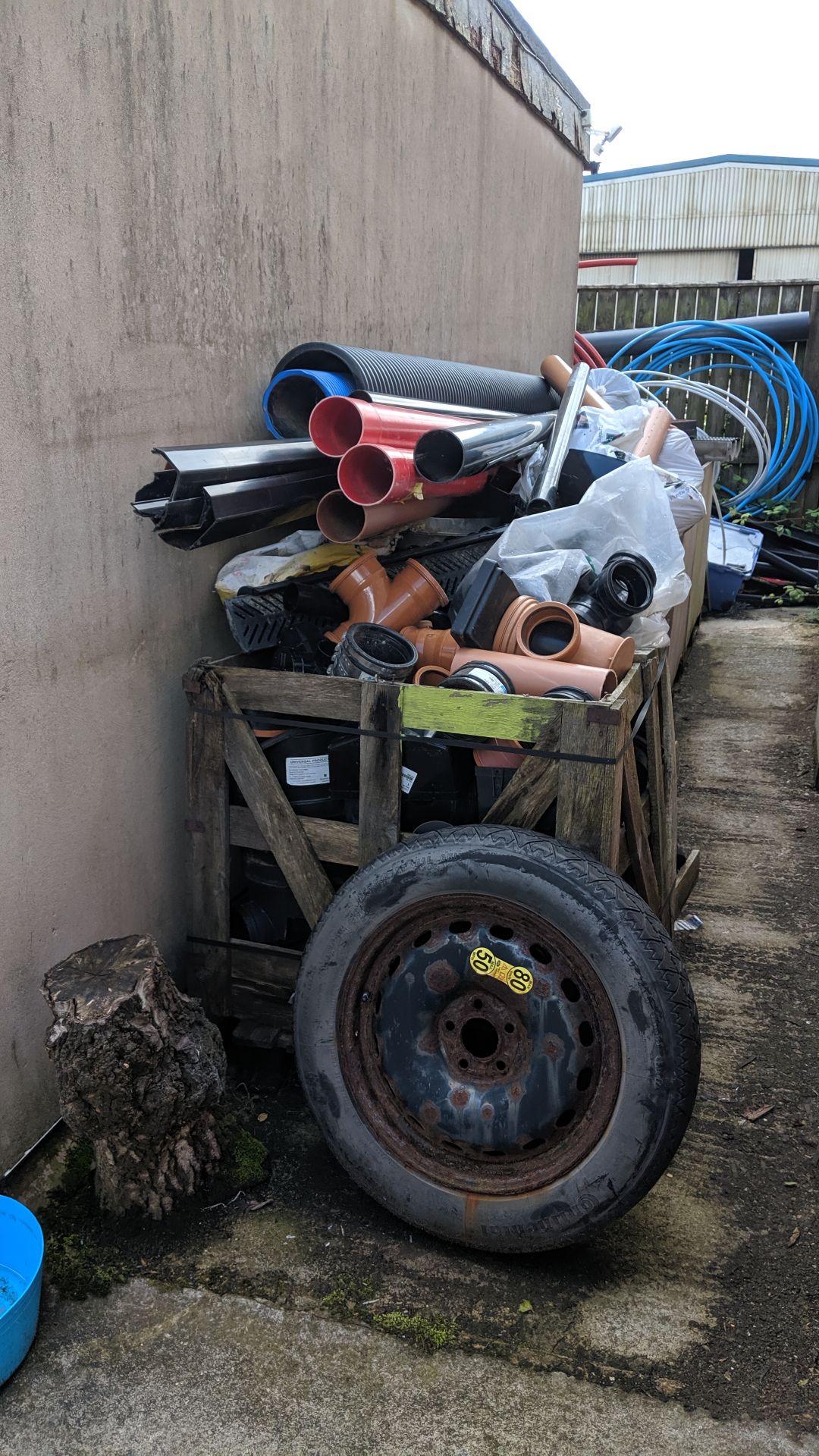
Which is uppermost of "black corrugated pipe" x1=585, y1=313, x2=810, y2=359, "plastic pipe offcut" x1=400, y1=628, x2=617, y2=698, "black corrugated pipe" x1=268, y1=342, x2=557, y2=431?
"black corrugated pipe" x1=585, y1=313, x2=810, y2=359

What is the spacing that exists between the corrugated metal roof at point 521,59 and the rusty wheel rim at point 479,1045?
402cm

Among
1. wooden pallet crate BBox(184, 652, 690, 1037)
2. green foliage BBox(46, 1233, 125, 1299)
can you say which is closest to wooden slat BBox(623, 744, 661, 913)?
wooden pallet crate BBox(184, 652, 690, 1037)

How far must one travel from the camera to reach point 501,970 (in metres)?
2.35

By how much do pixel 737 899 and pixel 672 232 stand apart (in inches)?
810

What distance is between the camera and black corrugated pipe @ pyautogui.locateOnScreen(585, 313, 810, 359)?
10.3m

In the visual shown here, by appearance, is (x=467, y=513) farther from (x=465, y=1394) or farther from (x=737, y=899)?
(x=465, y=1394)

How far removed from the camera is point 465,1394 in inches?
77.9

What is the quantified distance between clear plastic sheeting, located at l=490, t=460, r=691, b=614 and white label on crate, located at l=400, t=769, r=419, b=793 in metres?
0.89

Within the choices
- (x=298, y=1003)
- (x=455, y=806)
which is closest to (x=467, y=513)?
(x=455, y=806)

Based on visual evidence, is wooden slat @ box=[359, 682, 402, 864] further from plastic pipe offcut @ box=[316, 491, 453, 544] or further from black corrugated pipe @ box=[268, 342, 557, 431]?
black corrugated pipe @ box=[268, 342, 557, 431]

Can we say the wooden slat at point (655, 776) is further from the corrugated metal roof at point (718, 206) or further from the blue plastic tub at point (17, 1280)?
the corrugated metal roof at point (718, 206)

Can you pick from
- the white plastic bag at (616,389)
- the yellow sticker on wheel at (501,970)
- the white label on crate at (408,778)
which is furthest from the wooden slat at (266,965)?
the white plastic bag at (616,389)

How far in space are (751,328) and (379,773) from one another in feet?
30.4

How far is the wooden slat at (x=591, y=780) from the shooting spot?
2.46 metres
